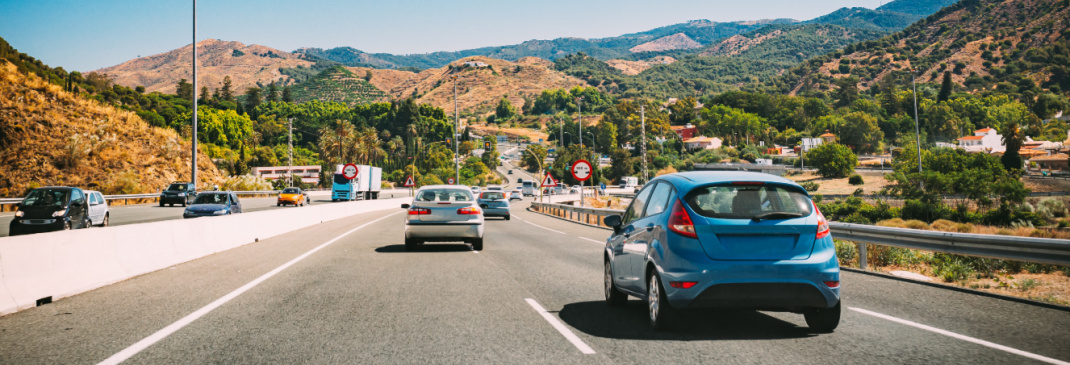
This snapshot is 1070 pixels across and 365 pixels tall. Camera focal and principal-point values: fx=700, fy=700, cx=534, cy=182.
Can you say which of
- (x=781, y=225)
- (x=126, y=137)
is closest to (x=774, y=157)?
(x=126, y=137)

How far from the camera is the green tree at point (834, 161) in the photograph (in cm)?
12200

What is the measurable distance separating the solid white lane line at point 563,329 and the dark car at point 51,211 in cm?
1858

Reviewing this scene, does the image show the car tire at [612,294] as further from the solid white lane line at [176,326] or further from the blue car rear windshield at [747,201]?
the solid white lane line at [176,326]

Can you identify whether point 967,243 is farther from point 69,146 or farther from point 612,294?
point 69,146

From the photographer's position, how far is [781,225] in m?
6.15

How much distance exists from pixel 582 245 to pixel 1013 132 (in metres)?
134

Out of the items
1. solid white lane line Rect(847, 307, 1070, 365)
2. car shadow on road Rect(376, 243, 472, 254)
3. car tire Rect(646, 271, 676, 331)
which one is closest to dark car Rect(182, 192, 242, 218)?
car shadow on road Rect(376, 243, 472, 254)

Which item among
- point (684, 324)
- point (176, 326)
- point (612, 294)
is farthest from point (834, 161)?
point (176, 326)

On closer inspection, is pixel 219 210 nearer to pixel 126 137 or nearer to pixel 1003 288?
pixel 1003 288

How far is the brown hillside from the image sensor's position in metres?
45.7

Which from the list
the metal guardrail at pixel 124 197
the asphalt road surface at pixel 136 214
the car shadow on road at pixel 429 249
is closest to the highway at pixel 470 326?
the car shadow on road at pixel 429 249

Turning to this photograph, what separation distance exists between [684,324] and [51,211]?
20.9 meters

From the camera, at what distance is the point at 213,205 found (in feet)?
88.1

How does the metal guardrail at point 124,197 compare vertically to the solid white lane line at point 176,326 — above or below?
above
